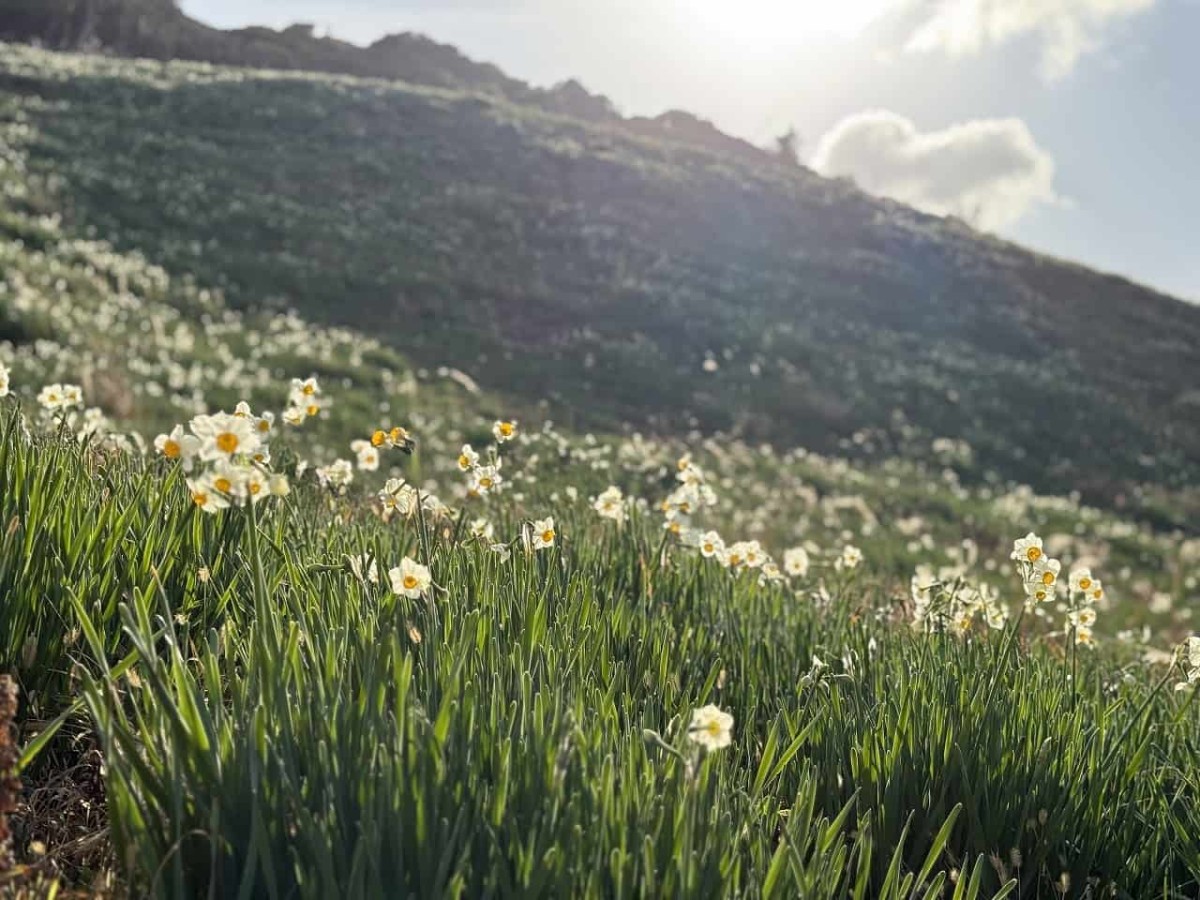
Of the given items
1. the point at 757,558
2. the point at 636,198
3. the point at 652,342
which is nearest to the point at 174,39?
the point at 636,198

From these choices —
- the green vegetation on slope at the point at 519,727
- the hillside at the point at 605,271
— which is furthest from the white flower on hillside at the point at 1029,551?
the hillside at the point at 605,271

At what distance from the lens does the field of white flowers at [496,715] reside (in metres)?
1.51

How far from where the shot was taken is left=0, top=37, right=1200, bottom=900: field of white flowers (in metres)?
1.51

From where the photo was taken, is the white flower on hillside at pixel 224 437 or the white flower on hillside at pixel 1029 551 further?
the white flower on hillside at pixel 1029 551

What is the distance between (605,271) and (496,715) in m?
25.6

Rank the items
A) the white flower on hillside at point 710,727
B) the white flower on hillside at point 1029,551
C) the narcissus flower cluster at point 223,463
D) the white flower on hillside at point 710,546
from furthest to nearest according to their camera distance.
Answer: the white flower on hillside at point 710,546, the white flower on hillside at point 1029,551, the narcissus flower cluster at point 223,463, the white flower on hillside at point 710,727

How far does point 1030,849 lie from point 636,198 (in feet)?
112

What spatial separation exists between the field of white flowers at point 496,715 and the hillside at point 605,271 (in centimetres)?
1156

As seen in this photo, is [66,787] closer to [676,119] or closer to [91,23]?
[91,23]

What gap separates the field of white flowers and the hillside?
11560 millimetres

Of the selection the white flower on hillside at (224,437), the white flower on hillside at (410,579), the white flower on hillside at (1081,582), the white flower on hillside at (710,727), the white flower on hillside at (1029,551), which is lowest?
the white flower on hillside at (410,579)

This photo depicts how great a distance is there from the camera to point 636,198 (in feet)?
113

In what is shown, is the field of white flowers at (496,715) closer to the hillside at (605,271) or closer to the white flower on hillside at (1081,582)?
the white flower on hillside at (1081,582)

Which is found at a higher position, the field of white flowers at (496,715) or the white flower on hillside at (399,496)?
the white flower on hillside at (399,496)
